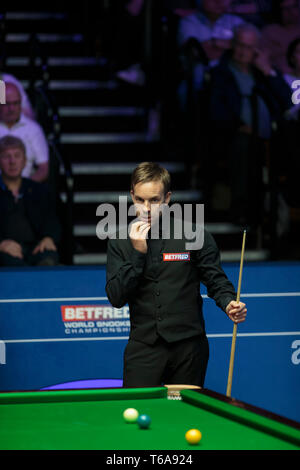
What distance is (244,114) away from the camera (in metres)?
6.96

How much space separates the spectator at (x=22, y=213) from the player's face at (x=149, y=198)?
2.19 meters

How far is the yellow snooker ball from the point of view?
7.61 ft

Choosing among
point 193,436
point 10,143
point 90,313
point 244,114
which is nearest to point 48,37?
point 244,114

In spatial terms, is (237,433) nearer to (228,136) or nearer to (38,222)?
(38,222)

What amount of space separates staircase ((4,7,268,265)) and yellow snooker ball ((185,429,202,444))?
414 centimetres

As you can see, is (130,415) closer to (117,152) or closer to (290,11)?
(117,152)

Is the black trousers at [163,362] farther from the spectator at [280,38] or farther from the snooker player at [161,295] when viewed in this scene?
the spectator at [280,38]

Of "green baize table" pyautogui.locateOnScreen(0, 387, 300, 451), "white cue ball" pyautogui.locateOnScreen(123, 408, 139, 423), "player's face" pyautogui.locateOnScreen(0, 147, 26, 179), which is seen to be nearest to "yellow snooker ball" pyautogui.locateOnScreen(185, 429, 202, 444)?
"green baize table" pyautogui.locateOnScreen(0, 387, 300, 451)

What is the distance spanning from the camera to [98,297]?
4977mm

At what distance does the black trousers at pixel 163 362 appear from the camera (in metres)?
3.64

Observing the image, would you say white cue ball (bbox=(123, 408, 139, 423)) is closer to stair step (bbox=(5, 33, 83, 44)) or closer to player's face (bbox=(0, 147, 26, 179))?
player's face (bbox=(0, 147, 26, 179))

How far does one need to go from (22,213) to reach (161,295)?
241 cm

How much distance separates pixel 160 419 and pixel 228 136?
15.7 ft

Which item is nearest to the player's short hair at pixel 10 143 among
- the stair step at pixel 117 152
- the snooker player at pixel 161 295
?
the stair step at pixel 117 152
